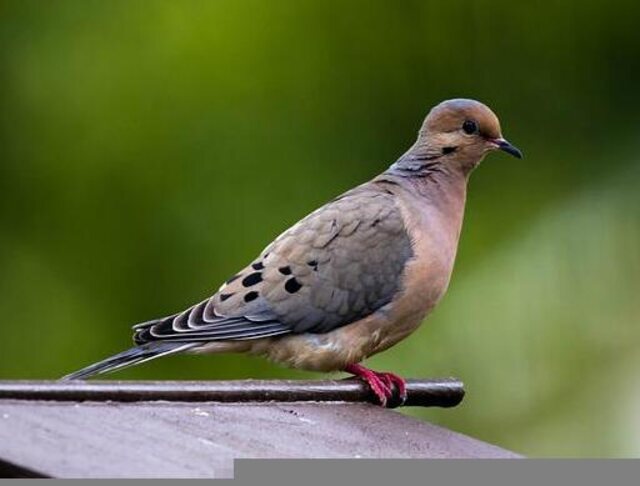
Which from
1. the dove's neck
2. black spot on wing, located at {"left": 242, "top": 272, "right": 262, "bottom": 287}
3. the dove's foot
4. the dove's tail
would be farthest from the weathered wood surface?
the dove's neck

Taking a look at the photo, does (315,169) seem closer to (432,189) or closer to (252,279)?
(432,189)

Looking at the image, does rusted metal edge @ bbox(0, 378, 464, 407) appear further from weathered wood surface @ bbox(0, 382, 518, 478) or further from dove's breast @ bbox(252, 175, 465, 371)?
dove's breast @ bbox(252, 175, 465, 371)

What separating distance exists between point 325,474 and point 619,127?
4.17 metres

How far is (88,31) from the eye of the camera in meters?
7.41

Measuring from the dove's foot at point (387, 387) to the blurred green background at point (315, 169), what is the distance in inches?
62.0

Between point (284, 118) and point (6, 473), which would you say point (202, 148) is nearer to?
point (284, 118)

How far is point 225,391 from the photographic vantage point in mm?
3693

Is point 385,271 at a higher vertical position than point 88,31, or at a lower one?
lower

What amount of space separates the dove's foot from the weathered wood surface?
17.4 inches

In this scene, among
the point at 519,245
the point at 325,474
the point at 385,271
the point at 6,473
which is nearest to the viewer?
the point at 6,473

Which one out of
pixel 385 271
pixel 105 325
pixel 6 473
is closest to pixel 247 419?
pixel 6 473

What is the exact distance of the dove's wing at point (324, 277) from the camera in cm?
526

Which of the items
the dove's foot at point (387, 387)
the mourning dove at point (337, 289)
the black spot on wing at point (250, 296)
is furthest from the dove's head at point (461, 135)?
the dove's foot at point (387, 387)

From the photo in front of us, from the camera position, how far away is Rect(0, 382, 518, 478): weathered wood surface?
2.91 metres
